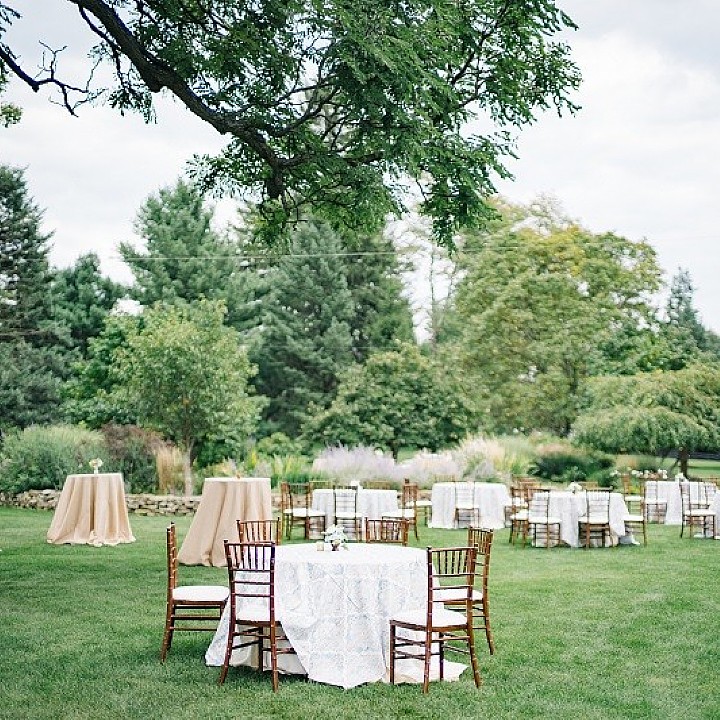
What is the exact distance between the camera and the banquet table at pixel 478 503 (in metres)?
19.5

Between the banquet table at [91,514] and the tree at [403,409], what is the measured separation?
1139 centimetres

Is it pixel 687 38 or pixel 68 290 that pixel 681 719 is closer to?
pixel 687 38

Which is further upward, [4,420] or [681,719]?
[4,420]

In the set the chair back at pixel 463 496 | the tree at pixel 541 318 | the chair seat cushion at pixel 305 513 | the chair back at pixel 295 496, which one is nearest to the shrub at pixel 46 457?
the chair back at pixel 295 496

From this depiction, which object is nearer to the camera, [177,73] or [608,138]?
[177,73]

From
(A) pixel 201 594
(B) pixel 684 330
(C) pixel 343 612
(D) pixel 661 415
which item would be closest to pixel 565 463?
(D) pixel 661 415

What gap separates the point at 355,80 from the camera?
11445 mm

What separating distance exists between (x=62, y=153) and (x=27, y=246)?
4.77m

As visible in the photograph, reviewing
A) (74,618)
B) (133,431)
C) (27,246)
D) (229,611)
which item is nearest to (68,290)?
Answer: (27,246)

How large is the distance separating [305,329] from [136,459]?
57.5 ft

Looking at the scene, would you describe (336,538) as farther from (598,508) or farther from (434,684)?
(598,508)

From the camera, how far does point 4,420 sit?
35.0 metres

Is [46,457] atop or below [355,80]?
below

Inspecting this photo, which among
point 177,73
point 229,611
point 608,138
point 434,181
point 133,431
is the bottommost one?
point 229,611
